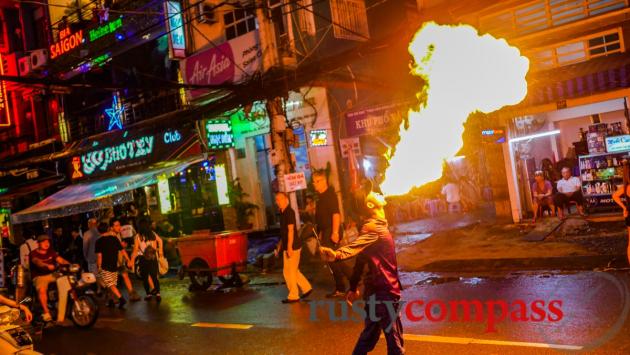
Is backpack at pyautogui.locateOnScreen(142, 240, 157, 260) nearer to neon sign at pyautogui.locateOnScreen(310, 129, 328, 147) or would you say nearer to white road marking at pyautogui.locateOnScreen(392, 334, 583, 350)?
neon sign at pyautogui.locateOnScreen(310, 129, 328, 147)

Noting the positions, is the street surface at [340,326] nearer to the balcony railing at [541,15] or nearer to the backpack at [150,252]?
the backpack at [150,252]

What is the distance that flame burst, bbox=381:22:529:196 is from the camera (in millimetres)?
6742

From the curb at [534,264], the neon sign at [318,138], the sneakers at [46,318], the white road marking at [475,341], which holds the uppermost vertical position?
the neon sign at [318,138]


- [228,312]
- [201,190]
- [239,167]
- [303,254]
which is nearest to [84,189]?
[201,190]

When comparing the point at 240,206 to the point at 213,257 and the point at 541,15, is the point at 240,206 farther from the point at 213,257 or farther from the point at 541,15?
the point at 541,15

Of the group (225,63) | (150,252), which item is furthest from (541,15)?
(150,252)

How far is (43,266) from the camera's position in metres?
9.70

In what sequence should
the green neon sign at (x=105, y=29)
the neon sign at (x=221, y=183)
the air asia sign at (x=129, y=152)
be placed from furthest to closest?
1. the green neon sign at (x=105, y=29)
2. the neon sign at (x=221, y=183)
3. the air asia sign at (x=129, y=152)

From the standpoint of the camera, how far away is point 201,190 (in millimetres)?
19953

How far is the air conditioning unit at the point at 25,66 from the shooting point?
72.2ft

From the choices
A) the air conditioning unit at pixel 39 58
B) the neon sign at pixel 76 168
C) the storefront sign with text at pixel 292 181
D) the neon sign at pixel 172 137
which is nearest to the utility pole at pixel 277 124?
the storefront sign with text at pixel 292 181

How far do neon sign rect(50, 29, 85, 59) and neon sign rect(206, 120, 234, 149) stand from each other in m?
6.92

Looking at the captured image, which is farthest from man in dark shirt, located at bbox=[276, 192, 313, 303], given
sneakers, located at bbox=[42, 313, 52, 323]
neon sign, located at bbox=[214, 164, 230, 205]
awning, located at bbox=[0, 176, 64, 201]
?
awning, located at bbox=[0, 176, 64, 201]

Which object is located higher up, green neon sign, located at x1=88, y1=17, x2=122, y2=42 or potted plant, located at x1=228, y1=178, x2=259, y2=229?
green neon sign, located at x1=88, y1=17, x2=122, y2=42
